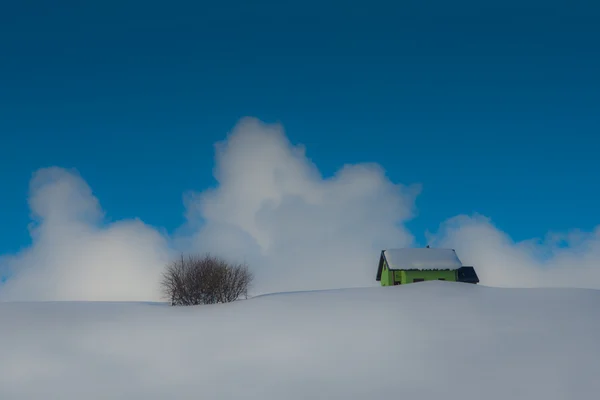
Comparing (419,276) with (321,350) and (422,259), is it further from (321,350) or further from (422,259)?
(321,350)

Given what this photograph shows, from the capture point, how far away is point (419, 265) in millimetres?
45062

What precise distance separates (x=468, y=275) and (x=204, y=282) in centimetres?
2854

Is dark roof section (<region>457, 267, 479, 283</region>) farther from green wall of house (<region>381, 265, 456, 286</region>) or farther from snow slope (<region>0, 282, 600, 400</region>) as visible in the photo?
snow slope (<region>0, 282, 600, 400</region>)

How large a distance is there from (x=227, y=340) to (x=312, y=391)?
659cm

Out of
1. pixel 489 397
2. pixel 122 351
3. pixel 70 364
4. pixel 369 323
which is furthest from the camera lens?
pixel 369 323

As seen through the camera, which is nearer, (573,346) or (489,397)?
(489,397)

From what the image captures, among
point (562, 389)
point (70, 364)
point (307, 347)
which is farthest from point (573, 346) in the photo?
point (70, 364)

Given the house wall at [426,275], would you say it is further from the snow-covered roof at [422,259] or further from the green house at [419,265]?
the snow-covered roof at [422,259]

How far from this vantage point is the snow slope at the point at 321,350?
15.8 metres

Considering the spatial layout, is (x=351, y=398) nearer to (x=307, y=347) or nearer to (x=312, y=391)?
(x=312, y=391)

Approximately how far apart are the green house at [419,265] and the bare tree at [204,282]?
14.3 m

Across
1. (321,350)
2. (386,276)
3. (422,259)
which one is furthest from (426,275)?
(321,350)

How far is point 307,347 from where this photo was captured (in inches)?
774

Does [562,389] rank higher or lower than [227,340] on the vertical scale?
lower
